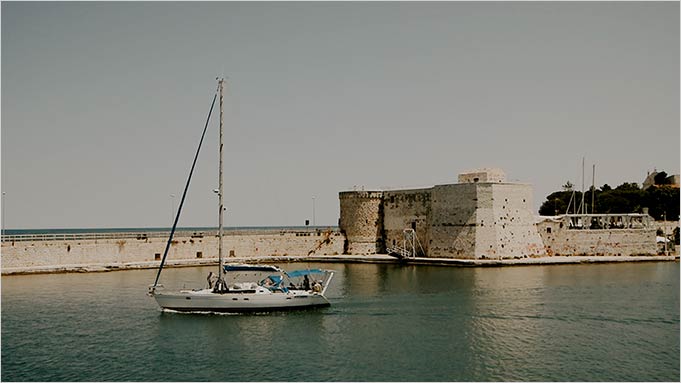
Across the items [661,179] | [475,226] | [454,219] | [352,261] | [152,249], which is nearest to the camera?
[152,249]

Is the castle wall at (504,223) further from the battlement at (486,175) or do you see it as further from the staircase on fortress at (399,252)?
the staircase on fortress at (399,252)

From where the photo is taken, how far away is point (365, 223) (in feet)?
150

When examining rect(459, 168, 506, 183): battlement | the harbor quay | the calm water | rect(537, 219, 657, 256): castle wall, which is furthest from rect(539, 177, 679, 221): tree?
the calm water

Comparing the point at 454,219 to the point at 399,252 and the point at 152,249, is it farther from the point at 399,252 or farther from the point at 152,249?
the point at 152,249

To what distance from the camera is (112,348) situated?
1783 centimetres

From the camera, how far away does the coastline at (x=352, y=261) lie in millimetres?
34812

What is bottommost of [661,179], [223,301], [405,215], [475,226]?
[223,301]

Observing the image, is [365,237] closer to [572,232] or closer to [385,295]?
[572,232]

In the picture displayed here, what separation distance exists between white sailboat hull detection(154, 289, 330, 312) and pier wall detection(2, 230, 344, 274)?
14640mm

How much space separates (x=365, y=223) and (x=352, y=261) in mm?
4121

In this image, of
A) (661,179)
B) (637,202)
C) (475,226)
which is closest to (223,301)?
(475,226)

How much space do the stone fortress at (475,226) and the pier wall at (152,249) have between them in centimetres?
267

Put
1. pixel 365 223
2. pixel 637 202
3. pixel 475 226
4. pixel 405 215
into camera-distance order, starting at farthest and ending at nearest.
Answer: pixel 637 202 → pixel 365 223 → pixel 405 215 → pixel 475 226

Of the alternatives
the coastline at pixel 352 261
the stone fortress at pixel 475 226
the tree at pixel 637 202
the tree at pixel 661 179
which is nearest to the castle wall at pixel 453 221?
the stone fortress at pixel 475 226
